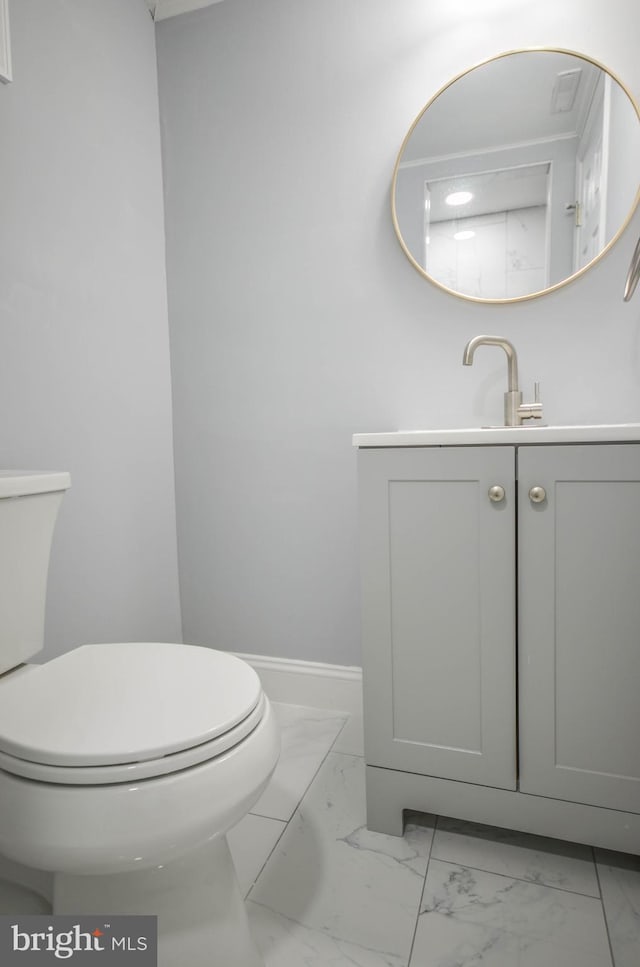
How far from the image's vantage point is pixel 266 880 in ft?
3.42

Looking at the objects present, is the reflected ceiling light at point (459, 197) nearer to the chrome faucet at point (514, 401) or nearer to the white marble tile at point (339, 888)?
the chrome faucet at point (514, 401)

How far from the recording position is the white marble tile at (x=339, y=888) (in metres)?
0.91

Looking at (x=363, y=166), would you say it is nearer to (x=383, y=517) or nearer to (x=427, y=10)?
(x=427, y=10)

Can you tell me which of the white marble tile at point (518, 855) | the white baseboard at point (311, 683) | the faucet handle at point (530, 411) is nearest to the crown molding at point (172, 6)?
the faucet handle at point (530, 411)

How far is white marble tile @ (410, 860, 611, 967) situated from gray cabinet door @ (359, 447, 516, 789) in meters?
0.18

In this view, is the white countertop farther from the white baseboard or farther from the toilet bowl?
the white baseboard

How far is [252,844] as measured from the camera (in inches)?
44.9

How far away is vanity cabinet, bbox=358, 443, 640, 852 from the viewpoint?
0.98m

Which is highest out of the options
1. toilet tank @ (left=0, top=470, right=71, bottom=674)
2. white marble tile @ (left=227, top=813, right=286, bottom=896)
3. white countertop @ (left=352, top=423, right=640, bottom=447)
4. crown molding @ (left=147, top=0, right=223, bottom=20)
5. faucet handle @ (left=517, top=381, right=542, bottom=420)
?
crown molding @ (left=147, top=0, right=223, bottom=20)

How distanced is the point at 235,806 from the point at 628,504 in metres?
0.79

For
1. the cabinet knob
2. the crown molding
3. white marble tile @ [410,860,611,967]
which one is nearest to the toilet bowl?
white marble tile @ [410,860,611,967]

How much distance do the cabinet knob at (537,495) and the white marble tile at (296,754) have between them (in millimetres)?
870

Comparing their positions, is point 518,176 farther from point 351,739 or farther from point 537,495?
point 351,739

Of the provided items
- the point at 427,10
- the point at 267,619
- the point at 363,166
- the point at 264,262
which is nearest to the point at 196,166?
the point at 264,262
